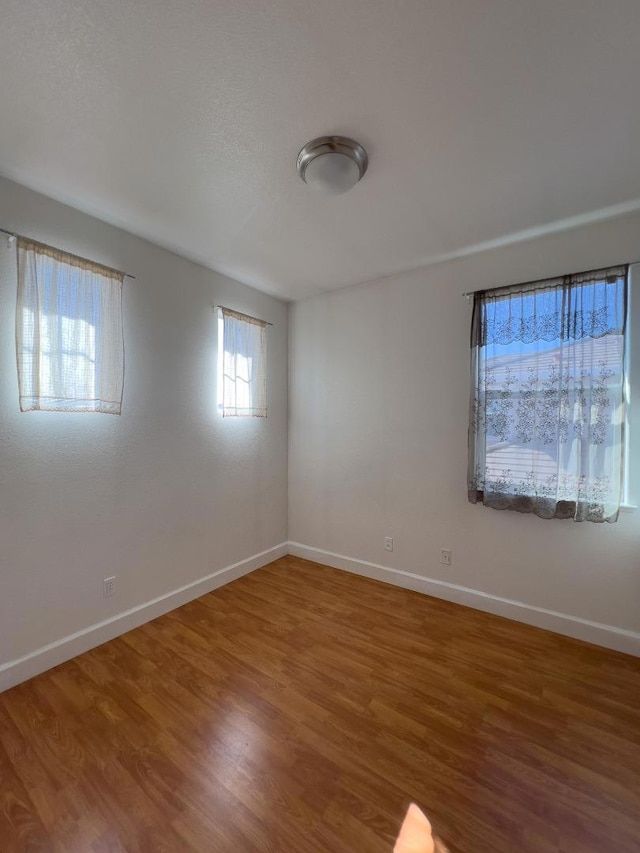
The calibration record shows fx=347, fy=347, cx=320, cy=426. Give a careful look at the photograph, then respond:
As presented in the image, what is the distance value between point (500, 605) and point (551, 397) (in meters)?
1.52

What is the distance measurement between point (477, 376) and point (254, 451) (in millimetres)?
2024

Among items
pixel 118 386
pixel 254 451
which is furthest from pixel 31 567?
pixel 254 451

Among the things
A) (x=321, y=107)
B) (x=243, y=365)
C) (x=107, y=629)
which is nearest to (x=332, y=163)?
(x=321, y=107)

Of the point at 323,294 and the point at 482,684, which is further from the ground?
the point at 323,294

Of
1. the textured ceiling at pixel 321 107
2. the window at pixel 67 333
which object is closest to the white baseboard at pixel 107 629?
the window at pixel 67 333

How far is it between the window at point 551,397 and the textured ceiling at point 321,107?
0.53 meters

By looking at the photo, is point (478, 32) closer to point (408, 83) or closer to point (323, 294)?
point (408, 83)

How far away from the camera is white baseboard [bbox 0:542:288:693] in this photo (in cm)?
185

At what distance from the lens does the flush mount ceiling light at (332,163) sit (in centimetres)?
156

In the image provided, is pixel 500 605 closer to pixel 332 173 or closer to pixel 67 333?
pixel 332 173

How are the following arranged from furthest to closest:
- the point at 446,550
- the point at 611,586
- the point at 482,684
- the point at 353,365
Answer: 1. the point at 353,365
2. the point at 446,550
3. the point at 611,586
4. the point at 482,684

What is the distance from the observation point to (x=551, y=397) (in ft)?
7.48

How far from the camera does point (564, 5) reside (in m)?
1.05

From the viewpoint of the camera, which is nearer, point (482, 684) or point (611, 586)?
point (482, 684)
